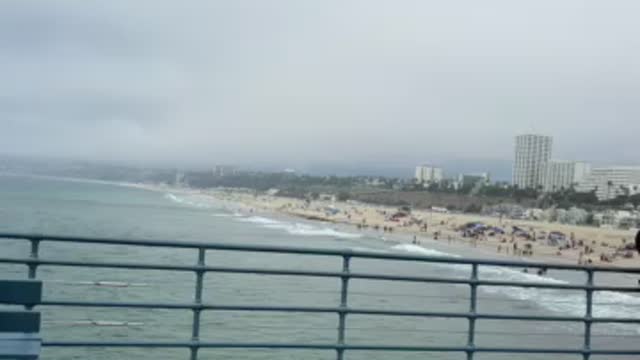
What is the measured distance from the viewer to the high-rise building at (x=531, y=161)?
174m

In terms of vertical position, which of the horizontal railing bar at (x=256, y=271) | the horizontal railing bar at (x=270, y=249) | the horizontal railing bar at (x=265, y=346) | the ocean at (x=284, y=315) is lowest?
the ocean at (x=284, y=315)

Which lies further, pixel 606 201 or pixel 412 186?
pixel 412 186

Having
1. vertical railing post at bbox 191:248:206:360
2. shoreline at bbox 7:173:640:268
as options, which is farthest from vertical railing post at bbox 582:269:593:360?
shoreline at bbox 7:173:640:268

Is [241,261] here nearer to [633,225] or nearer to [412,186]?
[633,225]

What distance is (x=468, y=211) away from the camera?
479 ft

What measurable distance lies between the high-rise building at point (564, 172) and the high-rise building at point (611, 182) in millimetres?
6971

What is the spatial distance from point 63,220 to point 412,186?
10378 centimetres

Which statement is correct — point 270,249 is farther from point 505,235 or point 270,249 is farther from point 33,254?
point 505,235

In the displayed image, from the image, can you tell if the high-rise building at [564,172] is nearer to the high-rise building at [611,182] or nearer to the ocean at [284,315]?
the high-rise building at [611,182]

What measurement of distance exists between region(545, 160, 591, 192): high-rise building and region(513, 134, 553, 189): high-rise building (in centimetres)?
134

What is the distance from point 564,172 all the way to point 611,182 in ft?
90.9

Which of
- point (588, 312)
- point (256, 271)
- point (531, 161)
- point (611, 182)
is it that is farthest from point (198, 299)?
point (531, 161)

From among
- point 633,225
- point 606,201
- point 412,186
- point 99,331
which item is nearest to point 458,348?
point 99,331

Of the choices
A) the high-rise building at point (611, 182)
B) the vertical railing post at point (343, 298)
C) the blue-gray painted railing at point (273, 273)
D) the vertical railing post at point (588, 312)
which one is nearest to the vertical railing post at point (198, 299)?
the blue-gray painted railing at point (273, 273)
